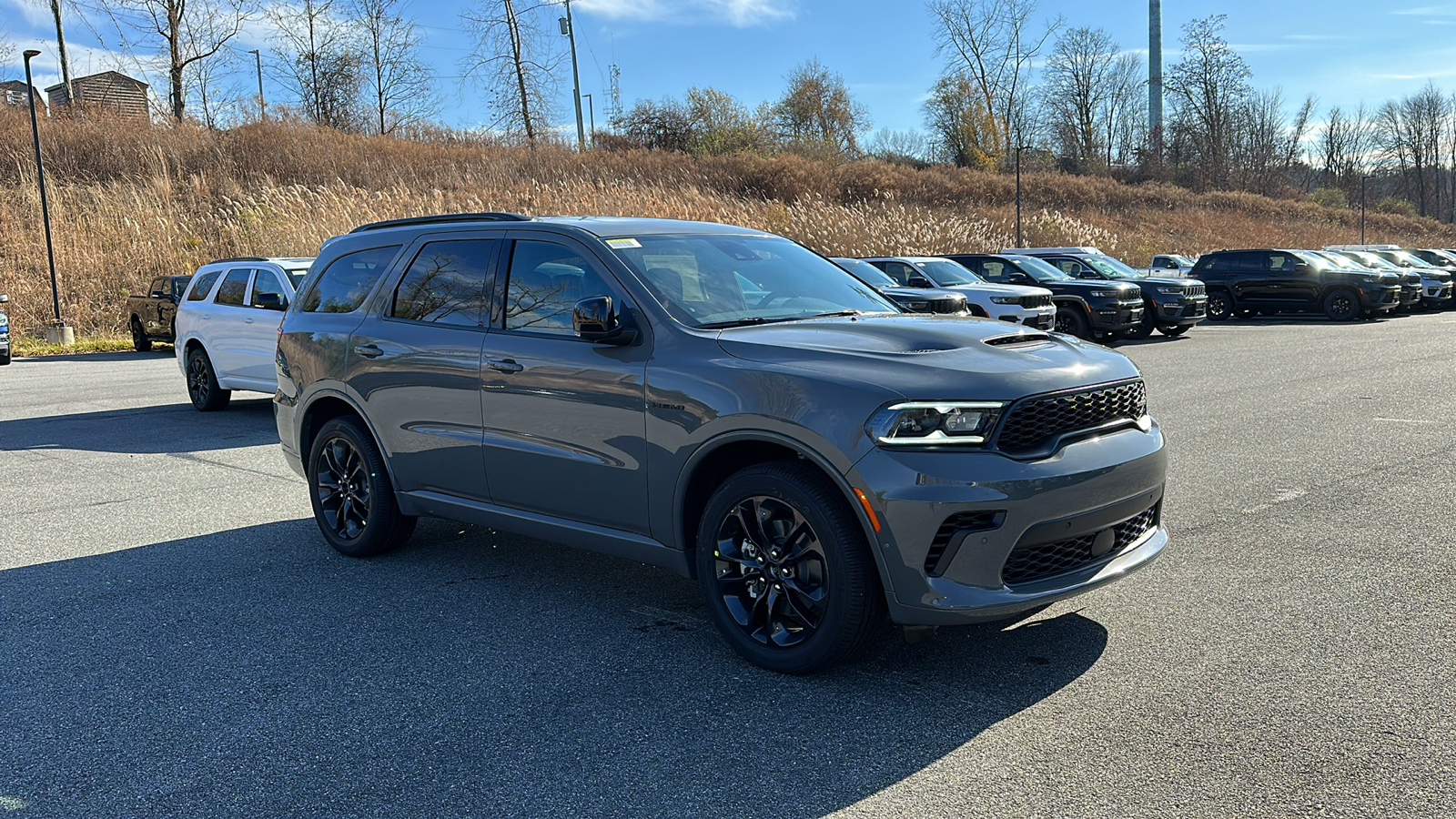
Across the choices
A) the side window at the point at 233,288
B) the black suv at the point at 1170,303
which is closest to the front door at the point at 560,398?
the side window at the point at 233,288

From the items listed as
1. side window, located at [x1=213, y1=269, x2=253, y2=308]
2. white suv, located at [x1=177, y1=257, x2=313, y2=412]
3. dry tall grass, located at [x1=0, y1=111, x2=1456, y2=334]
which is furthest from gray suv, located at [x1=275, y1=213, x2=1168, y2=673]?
dry tall grass, located at [x1=0, y1=111, x2=1456, y2=334]

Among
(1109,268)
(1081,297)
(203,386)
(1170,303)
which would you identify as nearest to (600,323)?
(203,386)

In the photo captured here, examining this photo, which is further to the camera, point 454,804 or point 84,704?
point 84,704

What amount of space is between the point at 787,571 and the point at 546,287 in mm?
1883

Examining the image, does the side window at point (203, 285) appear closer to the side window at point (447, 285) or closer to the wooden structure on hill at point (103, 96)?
the side window at point (447, 285)

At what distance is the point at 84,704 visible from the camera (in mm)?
4039

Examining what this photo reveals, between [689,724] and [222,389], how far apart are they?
35.5 feet

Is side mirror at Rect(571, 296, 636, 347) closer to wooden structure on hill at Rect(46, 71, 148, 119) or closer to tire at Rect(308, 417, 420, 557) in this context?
tire at Rect(308, 417, 420, 557)

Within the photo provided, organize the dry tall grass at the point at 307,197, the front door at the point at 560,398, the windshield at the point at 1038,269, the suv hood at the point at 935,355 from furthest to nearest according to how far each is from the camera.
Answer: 1. the dry tall grass at the point at 307,197
2. the windshield at the point at 1038,269
3. the front door at the point at 560,398
4. the suv hood at the point at 935,355

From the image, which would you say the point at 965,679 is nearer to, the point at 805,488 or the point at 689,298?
the point at 805,488

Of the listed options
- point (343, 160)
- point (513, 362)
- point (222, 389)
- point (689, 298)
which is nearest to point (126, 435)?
point (222, 389)

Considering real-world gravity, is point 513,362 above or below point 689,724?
above

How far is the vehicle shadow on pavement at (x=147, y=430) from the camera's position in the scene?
34.0 feet

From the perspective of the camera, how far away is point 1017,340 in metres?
4.38
